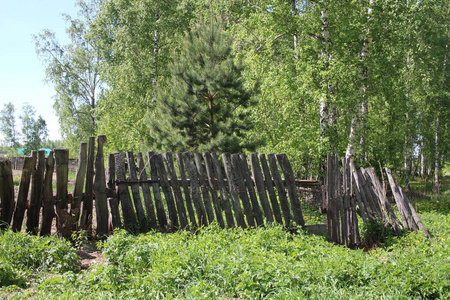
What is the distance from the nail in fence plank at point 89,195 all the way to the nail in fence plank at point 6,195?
38.8 inches

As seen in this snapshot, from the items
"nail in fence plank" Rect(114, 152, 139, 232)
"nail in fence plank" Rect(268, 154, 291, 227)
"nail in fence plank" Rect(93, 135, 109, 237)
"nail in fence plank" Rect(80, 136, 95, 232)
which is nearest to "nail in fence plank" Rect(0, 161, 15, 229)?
"nail in fence plank" Rect(80, 136, 95, 232)

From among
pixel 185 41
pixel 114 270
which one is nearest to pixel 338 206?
pixel 114 270

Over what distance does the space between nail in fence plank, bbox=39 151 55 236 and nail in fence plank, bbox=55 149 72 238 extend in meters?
0.08

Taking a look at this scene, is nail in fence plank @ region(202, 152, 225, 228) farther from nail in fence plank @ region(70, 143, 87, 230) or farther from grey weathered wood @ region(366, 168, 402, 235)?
grey weathered wood @ region(366, 168, 402, 235)

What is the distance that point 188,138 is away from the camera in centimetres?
1102

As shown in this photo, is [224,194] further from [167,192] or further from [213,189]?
[167,192]

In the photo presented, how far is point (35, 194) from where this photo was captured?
5488 mm

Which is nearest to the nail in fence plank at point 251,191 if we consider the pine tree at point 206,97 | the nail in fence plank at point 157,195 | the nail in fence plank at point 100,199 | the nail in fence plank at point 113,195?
the nail in fence plank at point 157,195

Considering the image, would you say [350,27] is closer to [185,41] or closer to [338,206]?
[185,41]

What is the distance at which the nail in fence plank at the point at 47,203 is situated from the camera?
17.9ft

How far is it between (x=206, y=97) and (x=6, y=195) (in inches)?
265

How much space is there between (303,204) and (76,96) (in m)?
27.8

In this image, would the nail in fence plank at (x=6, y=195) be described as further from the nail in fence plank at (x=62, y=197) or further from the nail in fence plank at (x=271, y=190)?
the nail in fence plank at (x=271, y=190)

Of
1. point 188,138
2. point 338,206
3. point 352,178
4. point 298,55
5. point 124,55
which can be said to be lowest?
point 338,206
